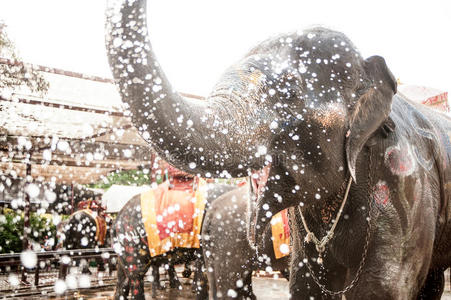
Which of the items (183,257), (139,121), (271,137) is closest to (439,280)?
(271,137)

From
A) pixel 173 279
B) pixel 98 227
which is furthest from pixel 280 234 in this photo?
pixel 98 227

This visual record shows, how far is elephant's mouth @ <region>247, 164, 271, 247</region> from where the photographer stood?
1.50m

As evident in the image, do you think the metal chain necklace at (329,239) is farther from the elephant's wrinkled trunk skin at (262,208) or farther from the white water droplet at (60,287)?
the white water droplet at (60,287)

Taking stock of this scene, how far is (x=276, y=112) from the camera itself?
1.44 m

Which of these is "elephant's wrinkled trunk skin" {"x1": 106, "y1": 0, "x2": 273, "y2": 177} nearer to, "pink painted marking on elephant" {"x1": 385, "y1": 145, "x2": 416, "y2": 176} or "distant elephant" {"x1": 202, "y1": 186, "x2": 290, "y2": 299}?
"pink painted marking on elephant" {"x1": 385, "y1": 145, "x2": 416, "y2": 176}

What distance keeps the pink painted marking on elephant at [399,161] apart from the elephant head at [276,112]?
4.3 inches

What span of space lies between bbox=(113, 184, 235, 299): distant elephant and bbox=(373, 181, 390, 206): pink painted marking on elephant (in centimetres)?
343

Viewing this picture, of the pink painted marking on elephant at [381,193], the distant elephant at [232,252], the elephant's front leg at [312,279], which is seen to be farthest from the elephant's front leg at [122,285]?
the pink painted marking on elephant at [381,193]

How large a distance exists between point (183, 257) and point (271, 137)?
4.14 meters

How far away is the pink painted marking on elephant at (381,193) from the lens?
63.1 inches

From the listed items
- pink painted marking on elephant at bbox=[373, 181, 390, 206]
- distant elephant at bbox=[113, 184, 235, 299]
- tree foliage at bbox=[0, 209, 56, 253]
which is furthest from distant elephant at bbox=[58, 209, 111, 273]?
pink painted marking on elephant at bbox=[373, 181, 390, 206]

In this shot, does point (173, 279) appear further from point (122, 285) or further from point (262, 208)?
point (262, 208)

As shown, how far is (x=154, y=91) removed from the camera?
3.87 ft

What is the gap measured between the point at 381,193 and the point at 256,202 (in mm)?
459
